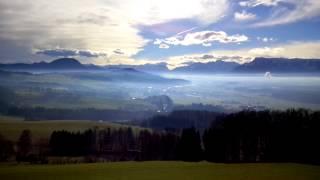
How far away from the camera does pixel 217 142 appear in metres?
7.64

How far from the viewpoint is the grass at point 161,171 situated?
23.1 feet

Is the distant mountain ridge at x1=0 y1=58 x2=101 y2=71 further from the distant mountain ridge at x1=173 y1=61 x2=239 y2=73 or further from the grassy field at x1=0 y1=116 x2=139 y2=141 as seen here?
the distant mountain ridge at x1=173 y1=61 x2=239 y2=73

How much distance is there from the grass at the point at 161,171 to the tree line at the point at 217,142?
137mm

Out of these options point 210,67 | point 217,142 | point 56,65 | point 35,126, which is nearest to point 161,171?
point 217,142

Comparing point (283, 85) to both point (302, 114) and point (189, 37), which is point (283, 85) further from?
point (189, 37)

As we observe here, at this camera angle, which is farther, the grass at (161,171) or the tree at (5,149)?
the tree at (5,149)

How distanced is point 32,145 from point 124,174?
4.50 ft

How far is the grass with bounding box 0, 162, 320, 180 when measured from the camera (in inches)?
278

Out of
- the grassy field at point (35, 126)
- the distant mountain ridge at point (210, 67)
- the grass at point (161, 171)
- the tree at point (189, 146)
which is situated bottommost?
the grass at point (161, 171)

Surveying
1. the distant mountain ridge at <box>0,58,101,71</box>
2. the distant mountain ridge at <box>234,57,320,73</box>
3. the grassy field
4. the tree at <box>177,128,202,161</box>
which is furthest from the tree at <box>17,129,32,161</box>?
the distant mountain ridge at <box>234,57,320,73</box>

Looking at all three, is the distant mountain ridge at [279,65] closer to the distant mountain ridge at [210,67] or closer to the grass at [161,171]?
the distant mountain ridge at [210,67]

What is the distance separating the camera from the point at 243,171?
746 centimetres

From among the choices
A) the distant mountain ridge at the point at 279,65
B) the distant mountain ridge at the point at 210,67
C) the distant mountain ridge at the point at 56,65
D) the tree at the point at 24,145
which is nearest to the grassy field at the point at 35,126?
the tree at the point at 24,145

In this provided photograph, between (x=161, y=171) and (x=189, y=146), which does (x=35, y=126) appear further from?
(x=189, y=146)
